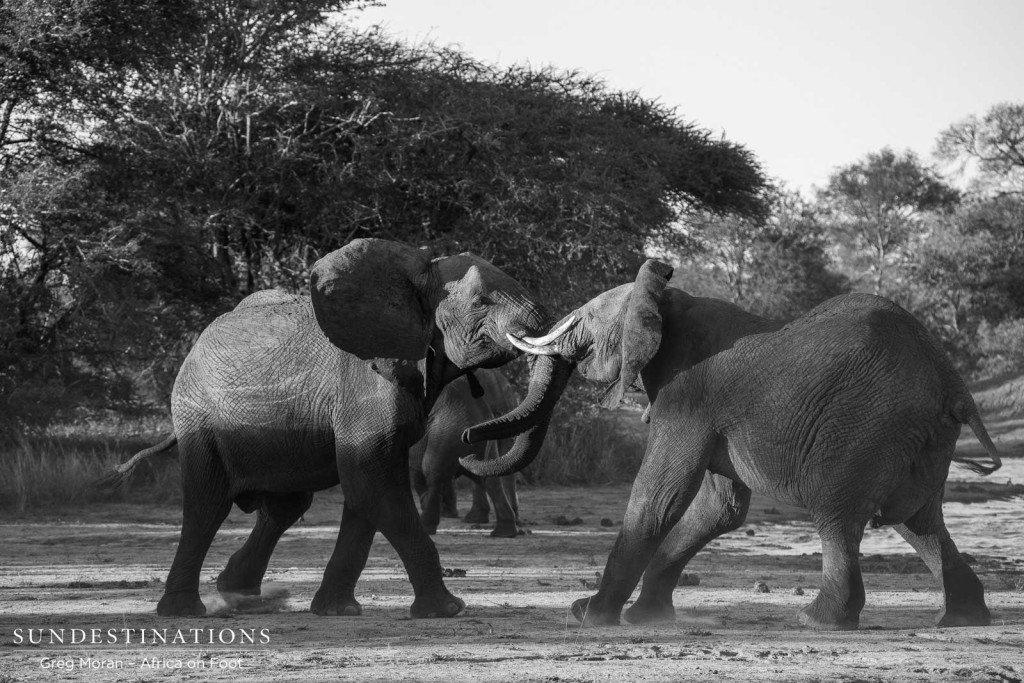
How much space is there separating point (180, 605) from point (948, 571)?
159 inches

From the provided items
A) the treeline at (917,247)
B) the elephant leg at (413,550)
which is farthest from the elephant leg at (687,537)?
the treeline at (917,247)

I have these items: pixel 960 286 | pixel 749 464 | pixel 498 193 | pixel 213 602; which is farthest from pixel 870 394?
pixel 960 286

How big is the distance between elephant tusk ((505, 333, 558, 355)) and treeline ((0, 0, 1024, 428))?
435 inches

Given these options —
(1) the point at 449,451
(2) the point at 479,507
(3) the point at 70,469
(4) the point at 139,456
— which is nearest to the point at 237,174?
(3) the point at 70,469

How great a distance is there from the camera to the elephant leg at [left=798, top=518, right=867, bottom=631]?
6.95m

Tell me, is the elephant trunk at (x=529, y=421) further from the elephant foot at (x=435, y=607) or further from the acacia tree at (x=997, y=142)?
the acacia tree at (x=997, y=142)

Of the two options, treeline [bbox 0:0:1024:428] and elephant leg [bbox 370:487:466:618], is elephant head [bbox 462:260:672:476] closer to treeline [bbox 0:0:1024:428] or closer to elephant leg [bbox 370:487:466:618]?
elephant leg [bbox 370:487:466:618]

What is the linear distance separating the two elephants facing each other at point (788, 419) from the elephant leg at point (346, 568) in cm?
70

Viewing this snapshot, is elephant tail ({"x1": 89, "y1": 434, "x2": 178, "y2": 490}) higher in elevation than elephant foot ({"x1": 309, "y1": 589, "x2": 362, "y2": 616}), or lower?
higher

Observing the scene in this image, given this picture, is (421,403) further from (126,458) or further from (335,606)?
(126,458)

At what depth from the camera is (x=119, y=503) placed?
15664 mm

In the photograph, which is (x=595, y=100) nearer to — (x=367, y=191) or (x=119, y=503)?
(x=367, y=191)

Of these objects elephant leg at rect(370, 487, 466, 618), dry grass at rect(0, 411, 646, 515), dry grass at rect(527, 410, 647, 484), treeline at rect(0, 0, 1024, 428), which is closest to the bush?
treeline at rect(0, 0, 1024, 428)

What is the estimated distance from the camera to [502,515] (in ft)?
43.2
